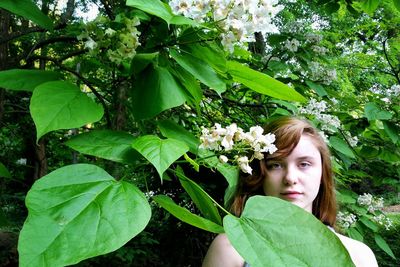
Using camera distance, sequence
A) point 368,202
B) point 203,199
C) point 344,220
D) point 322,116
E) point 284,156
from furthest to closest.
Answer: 1. point 368,202
2. point 344,220
3. point 322,116
4. point 284,156
5. point 203,199

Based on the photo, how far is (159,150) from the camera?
0.85 metres

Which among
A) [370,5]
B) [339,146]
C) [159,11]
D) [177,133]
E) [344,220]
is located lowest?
[344,220]

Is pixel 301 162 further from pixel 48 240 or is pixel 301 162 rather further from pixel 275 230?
pixel 48 240

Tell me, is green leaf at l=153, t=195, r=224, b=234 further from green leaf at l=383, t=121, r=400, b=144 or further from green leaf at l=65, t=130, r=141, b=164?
green leaf at l=383, t=121, r=400, b=144

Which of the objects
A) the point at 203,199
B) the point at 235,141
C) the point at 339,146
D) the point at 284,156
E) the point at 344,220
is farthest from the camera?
the point at 344,220

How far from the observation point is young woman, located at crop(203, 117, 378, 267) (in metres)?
1.46

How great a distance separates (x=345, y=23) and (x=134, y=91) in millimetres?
9477

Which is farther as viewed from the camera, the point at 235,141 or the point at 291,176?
the point at 291,176

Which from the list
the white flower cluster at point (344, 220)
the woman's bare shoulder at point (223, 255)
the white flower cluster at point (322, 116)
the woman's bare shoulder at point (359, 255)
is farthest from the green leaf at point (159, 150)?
the white flower cluster at point (344, 220)

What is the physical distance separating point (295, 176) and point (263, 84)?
49 cm

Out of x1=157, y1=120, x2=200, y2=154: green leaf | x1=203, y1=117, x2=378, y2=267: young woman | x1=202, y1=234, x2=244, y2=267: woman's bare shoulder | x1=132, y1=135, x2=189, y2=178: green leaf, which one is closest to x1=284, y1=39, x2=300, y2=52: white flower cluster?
x1=203, y1=117, x2=378, y2=267: young woman

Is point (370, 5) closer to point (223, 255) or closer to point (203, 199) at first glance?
point (223, 255)

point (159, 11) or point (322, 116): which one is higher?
point (159, 11)

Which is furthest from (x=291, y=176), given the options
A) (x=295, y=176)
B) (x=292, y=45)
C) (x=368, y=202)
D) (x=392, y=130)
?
(x=368, y=202)
